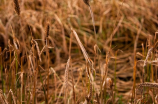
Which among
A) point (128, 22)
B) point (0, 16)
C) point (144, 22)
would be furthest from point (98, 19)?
point (0, 16)

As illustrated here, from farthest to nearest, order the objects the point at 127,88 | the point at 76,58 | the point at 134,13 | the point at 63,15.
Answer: the point at 134,13 → the point at 63,15 → the point at 76,58 → the point at 127,88

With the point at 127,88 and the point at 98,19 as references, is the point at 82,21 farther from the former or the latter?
the point at 127,88

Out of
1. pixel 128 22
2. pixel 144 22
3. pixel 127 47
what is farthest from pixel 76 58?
pixel 144 22

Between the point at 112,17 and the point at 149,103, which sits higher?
the point at 112,17

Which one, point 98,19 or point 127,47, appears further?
point 98,19

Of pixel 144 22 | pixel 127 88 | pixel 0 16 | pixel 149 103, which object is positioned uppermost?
pixel 0 16

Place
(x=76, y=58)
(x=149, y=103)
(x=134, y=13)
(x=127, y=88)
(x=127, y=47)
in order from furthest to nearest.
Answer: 1. (x=134, y=13)
2. (x=127, y=47)
3. (x=76, y=58)
4. (x=127, y=88)
5. (x=149, y=103)

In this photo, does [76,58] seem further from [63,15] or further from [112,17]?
[112,17]

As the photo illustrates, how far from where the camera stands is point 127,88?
1660 millimetres

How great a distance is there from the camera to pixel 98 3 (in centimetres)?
273

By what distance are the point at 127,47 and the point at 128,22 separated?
15.0 inches

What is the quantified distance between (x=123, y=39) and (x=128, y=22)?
0.24 m

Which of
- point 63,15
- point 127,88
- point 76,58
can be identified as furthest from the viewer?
point 63,15

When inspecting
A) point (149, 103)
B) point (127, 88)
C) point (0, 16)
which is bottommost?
point (127, 88)
